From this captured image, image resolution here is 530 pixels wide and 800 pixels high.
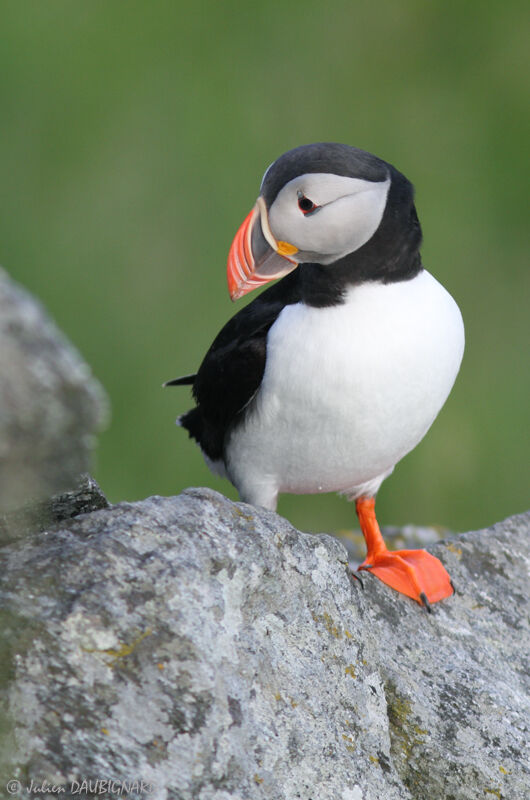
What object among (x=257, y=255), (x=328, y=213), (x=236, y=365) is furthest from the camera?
(x=236, y=365)

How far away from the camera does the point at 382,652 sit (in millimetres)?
2465

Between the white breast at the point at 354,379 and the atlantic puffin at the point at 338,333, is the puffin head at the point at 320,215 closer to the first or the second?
the atlantic puffin at the point at 338,333

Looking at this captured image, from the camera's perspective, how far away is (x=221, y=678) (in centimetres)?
192

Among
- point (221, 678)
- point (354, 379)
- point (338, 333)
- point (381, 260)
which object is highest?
point (381, 260)

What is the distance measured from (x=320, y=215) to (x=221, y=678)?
3.91 ft

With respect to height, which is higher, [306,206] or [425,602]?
[306,206]

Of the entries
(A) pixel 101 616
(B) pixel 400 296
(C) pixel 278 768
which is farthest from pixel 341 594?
(B) pixel 400 296

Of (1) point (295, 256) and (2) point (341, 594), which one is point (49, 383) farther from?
(1) point (295, 256)

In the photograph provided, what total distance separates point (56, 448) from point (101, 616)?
36cm

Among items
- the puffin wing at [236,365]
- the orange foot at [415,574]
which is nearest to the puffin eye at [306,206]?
the puffin wing at [236,365]

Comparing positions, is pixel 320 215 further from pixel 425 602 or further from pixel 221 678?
pixel 221 678

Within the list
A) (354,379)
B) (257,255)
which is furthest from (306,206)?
(354,379)

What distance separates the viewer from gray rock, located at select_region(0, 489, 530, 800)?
5.87 feet

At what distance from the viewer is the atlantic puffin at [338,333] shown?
263cm
